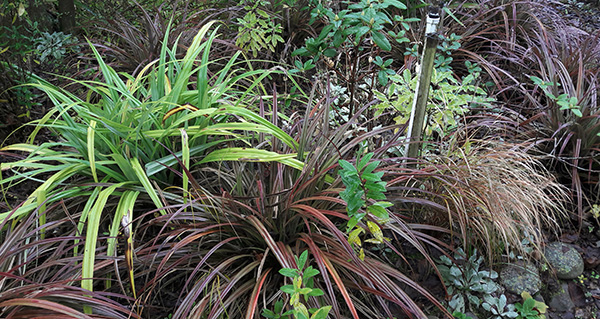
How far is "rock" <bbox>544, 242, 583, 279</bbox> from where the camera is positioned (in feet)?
7.72

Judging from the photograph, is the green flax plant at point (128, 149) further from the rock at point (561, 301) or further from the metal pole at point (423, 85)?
the rock at point (561, 301)

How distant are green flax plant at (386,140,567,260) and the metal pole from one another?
0.11 m

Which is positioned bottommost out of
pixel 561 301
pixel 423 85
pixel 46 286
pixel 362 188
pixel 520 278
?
pixel 561 301

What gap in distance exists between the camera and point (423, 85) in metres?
2.04

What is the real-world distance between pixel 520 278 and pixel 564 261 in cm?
32

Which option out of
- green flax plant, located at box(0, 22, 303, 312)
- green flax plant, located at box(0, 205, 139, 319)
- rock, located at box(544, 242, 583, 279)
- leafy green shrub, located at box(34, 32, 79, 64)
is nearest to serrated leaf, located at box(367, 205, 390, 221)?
green flax plant, located at box(0, 22, 303, 312)

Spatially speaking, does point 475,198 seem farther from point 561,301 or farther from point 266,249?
point 266,249

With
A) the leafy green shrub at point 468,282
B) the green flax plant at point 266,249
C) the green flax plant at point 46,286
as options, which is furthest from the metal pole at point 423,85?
the green flax plant at point 46,286

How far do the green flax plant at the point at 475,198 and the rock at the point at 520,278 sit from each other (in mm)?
103

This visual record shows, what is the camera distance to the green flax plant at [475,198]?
6.54ft

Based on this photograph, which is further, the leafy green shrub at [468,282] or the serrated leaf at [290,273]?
the leafy green shrub at [468,282]

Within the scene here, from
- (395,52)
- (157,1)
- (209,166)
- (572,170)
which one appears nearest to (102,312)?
(209,166)

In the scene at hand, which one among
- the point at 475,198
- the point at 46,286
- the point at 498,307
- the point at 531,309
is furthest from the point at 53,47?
the point at 531,309

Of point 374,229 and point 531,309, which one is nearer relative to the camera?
point 374,229
